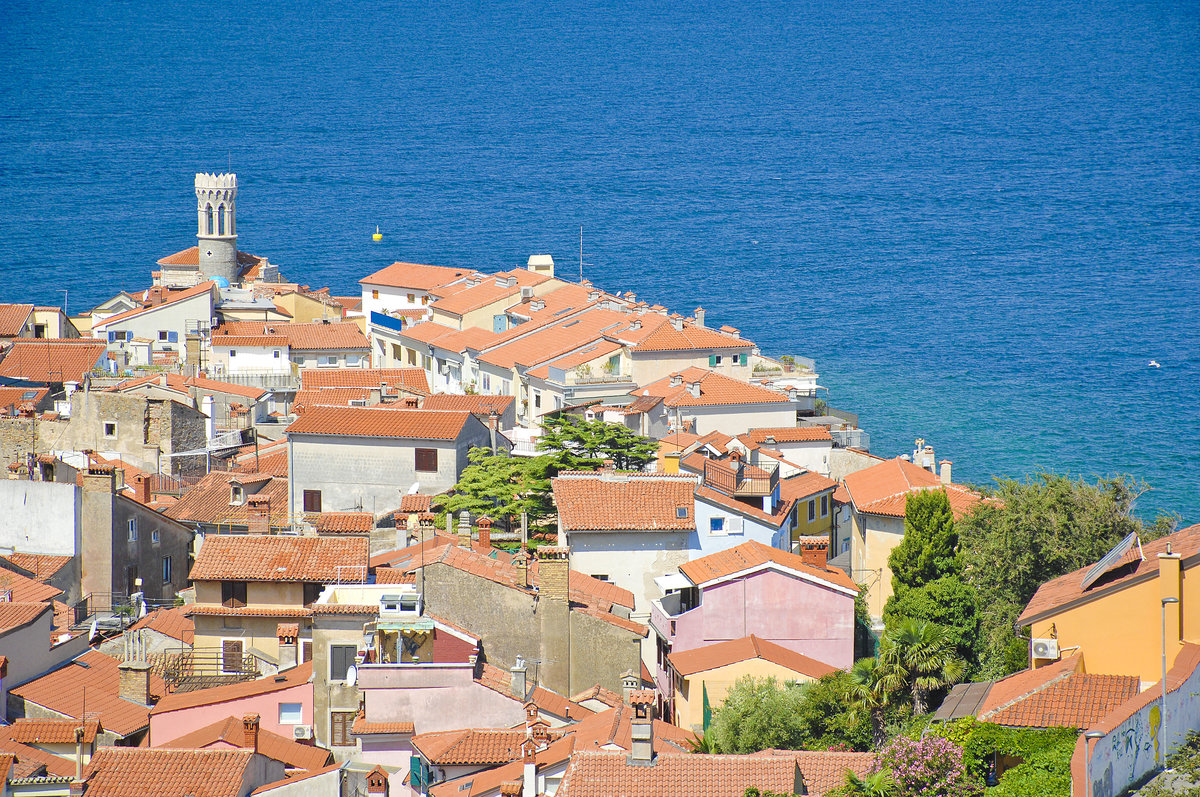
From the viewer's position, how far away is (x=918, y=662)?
26.4m

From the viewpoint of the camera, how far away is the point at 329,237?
164625 mm

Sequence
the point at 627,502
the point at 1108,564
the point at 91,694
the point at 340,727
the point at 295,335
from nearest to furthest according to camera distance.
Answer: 1. the point at 1108,564
2. the point at 340,727
3. the point at 91,694
4. the point at 627,502
5. the point at 295,335

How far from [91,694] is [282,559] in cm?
415

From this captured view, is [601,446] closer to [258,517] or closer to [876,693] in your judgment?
[258,517]

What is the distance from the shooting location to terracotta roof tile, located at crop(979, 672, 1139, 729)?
20.5 m

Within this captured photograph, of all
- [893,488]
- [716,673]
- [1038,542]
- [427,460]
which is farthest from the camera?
[427,460]

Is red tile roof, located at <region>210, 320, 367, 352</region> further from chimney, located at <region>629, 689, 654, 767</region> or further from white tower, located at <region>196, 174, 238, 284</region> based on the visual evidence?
chimney, located at <region>629, 689, 654, 767</region>

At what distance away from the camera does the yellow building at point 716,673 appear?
27531 mm

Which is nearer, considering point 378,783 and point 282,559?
point 378,783

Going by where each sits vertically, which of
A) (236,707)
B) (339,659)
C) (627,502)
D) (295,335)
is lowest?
(236,707)

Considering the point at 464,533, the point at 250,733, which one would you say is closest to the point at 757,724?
the point at 250,733

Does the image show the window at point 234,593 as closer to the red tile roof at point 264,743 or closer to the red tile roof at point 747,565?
the red tile roof at point 264,743

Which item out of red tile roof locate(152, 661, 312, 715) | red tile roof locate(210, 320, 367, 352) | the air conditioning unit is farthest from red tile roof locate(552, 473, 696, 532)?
red tile roof locate(210, 320, 367, 352)

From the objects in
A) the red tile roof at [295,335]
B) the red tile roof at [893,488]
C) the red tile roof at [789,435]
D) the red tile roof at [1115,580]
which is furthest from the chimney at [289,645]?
the red tile roof at [295,335]
